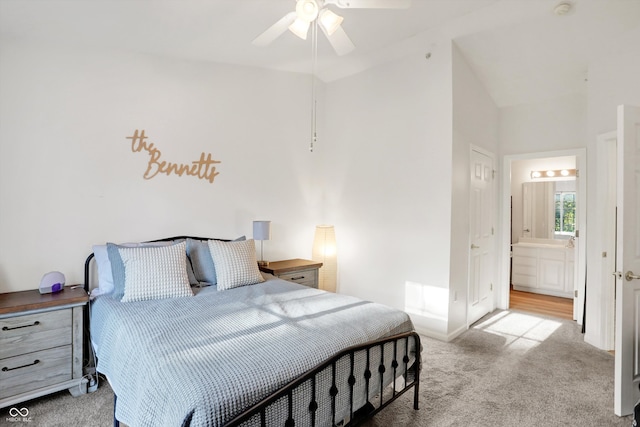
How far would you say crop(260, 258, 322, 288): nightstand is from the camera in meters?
3.84

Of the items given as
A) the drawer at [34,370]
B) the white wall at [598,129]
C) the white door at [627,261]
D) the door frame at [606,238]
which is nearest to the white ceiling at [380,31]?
the white wall at [598,129]

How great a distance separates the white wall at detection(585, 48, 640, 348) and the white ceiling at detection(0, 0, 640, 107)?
17 cm

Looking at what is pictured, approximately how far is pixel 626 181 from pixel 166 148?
12.6 ft

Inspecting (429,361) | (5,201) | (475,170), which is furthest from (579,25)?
(5,201)

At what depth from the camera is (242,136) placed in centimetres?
404

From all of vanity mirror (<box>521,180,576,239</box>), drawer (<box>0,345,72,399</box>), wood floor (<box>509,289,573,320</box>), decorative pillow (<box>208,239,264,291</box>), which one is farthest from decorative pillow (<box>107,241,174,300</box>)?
vanity mirror (<box>521,180,576,239</box>)

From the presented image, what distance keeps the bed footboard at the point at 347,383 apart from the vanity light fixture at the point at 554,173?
4918 mm

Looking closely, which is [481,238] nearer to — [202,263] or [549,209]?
[549,209]

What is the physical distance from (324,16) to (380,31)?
1517mm

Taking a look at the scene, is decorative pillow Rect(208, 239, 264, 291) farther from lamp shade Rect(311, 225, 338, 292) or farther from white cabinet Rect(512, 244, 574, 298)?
white cabinet Rect(512, 244, 574, 298)

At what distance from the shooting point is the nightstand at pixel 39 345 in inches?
90.7

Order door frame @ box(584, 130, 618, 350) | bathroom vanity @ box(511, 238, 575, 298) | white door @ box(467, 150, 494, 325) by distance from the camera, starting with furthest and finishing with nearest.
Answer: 1. bathroom vanity @ box(511, 238, 575, 298)
2. white door @ box(467, 150, 494, 325)
3. door frame @ box(584, 130, 618, 350)

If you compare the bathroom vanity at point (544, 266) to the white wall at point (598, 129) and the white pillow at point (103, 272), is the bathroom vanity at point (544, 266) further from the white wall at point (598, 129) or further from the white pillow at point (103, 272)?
the white pillow at point (103, 272)

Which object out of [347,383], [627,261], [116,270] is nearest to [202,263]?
[116,270]
